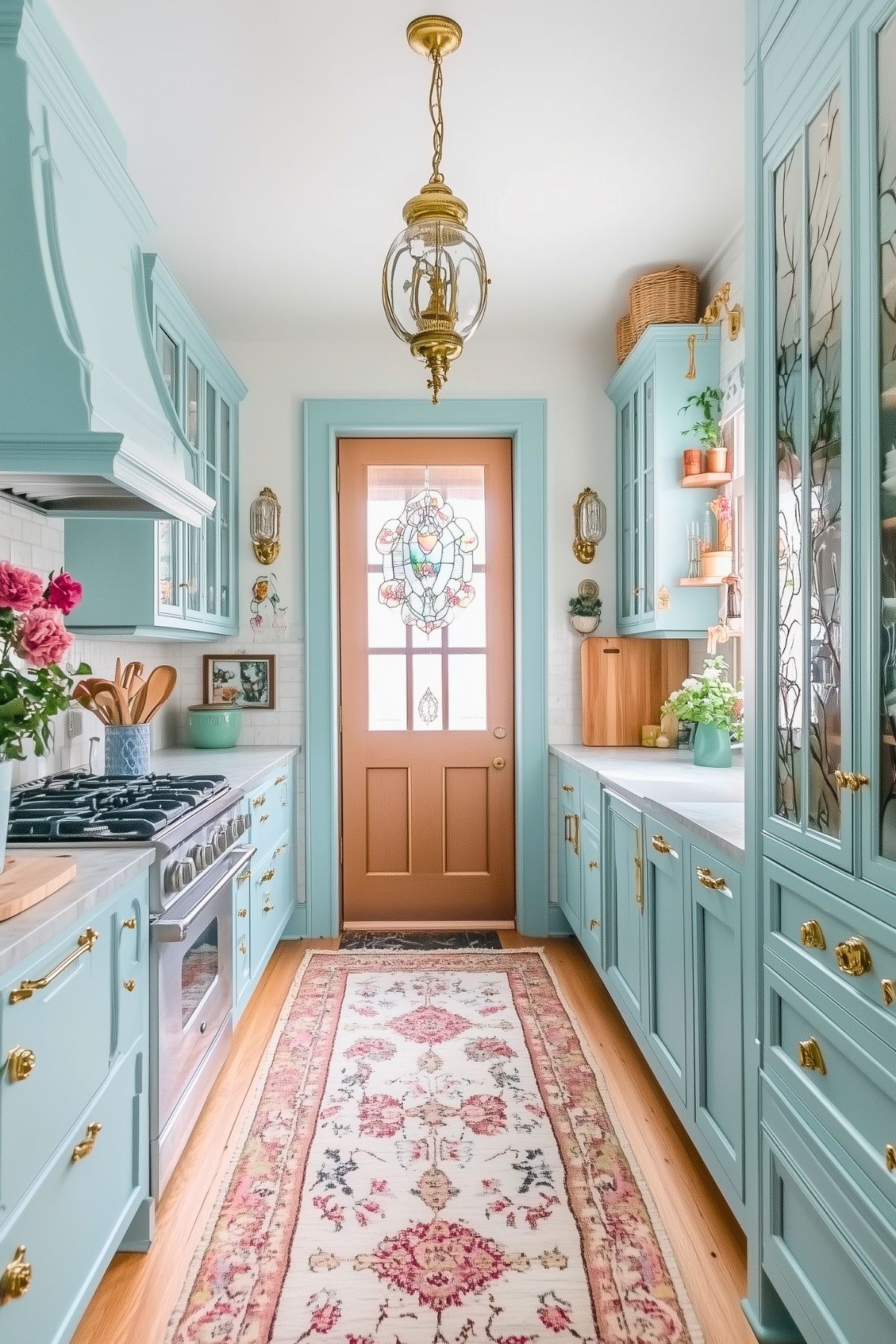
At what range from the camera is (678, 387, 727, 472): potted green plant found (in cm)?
354

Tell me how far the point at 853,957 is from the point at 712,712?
1.97 meters

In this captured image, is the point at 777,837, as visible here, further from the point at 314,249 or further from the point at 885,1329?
the point at 314,249

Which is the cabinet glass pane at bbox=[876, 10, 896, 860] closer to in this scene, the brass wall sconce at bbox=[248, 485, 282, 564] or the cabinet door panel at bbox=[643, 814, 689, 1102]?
the cabinet door panel at bbox=[643, 814, 689, 1102]

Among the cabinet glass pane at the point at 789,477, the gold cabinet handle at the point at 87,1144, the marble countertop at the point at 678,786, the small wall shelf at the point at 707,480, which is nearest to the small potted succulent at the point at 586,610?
the marble countertop at the point at 678,786

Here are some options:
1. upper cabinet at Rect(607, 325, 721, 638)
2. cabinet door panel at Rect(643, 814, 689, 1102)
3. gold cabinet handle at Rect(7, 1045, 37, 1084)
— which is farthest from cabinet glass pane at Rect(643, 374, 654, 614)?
gold cabinet handle at Rect(7, 1045, 37, 1084)

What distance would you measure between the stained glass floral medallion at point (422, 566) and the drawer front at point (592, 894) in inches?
51.0

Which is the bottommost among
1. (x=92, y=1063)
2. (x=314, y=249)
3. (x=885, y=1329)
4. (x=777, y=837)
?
(x=885, y=1329)

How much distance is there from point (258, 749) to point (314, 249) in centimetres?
207

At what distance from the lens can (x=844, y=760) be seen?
4.77 feet

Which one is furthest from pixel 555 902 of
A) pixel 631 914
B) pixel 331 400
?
pixel 331 400

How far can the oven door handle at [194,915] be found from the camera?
2.09 metres

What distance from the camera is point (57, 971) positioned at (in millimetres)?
1541

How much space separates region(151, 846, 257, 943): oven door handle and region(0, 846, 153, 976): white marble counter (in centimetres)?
16

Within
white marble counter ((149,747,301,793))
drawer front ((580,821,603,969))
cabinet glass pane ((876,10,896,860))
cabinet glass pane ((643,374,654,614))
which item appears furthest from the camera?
cabinet glass pane ((643,374,654,614))
